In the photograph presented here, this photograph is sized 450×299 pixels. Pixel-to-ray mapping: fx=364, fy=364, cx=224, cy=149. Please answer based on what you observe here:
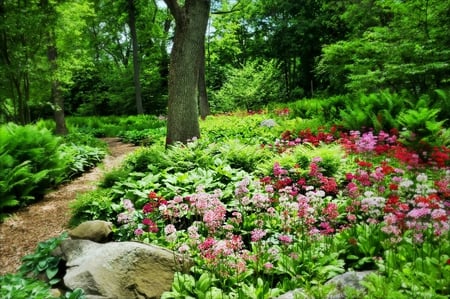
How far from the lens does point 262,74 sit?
901 inches

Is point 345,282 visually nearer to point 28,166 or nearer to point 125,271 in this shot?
point 125,271

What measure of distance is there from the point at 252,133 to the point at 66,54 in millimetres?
8667

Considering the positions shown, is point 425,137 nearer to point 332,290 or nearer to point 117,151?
point 332,290

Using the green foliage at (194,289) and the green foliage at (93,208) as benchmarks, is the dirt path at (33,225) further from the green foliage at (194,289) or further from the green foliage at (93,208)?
the green foliage at (194,289)

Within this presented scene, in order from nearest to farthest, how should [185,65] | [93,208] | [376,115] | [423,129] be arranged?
1. [93,208]
2. [423,129]
3. [185,65]
4. [376,115]

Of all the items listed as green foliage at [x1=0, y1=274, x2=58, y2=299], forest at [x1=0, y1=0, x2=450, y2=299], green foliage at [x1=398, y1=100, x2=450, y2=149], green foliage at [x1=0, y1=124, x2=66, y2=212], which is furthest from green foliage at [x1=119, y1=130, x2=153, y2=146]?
green foliage at [x1=0, y1=274, x2=58, y2=299]

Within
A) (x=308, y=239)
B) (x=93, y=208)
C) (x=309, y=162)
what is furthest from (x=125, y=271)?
(x=309, y=162)

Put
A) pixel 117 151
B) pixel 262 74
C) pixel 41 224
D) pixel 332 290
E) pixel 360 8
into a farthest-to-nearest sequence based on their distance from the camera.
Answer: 1. pixel 262 74
2. pixel 360 8
3. pixel 117 151
4. pixel 41 224
5. pixel 332 290

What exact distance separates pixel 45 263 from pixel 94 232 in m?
0.61

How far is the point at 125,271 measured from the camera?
3.27m

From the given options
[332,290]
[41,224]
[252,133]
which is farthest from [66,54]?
[332,290]

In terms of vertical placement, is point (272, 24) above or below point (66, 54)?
above

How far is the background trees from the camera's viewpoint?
9.58 metres

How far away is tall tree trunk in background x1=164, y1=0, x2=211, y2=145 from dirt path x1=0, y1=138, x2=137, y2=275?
7.22 feet
